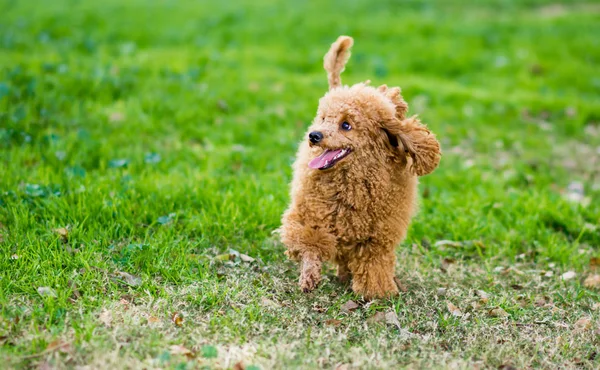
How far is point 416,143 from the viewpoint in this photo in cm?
379

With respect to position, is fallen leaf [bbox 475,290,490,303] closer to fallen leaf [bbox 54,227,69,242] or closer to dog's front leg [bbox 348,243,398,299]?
dog's front leg [bbox 348,243,398,299]

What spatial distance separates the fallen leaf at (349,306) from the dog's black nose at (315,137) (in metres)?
1.08

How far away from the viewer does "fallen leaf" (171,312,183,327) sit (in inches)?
139

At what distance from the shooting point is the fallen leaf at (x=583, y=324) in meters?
3.98

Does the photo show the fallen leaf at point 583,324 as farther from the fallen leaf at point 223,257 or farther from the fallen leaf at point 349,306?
the fallen leaf at point 223,257

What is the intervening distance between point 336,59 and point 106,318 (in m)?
2.32

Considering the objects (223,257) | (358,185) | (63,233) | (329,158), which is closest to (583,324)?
(358,185)

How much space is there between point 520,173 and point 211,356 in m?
4.44

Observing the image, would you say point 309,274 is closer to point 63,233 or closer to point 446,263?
point 446,263

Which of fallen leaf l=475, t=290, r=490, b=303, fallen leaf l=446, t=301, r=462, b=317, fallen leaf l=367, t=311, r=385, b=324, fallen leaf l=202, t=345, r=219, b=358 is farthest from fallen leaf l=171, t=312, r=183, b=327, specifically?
fallen leaf l=475, t=290, r=490, b=303

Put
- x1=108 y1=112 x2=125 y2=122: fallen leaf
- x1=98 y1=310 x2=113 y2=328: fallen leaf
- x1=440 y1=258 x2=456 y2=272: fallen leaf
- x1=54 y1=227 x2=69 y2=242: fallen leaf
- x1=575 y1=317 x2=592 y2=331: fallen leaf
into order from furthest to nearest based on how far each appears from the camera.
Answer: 1. x1=108 y1=112 x2=125 y2=122: fallen leaf
2. x1=440 y1=258 x2=456 y2=272: fallen leaf
3. x1=54 y1=227 x2=69 y2=242: fallen leaf
4. x1=575 y1=317 x2=592 y2=331: fallen leaf
5. x1=98 y1=310 x2=113 y2=328: fallen leaf

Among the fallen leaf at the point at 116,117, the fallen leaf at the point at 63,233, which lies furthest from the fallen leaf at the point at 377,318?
the fallen leaf at the point at 116,117

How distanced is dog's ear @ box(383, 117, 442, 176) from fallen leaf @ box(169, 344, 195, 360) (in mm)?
1665

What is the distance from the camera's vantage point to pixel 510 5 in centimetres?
1505
